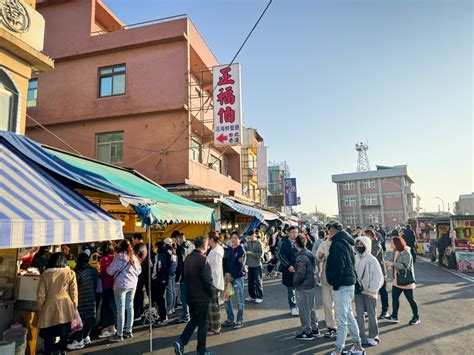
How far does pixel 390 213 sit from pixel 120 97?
58066 millimetres

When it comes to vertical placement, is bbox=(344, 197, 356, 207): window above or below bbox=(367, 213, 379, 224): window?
above

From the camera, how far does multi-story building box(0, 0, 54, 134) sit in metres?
7.58

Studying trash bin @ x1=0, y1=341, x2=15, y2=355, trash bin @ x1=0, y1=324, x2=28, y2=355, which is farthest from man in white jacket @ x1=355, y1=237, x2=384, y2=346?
trash bin @ x1=0, y1=324, x2=28, y2=355

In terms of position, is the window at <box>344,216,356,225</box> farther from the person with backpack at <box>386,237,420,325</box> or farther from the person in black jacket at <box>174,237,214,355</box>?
the person in black jacket at <box>174,237,214,355</box>

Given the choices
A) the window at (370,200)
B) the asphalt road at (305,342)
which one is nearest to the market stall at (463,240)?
the asphalt road at (305,342)

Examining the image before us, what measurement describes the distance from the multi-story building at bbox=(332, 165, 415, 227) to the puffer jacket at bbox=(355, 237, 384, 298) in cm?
5832

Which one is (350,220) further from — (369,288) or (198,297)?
(198,297)

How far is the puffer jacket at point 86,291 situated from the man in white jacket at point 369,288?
4.88m

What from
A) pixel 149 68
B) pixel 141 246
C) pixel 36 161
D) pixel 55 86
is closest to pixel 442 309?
pixel 141 246

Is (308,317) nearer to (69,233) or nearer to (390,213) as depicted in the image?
→ (69,233)

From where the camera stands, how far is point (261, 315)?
749 cm

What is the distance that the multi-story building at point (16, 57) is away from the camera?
758 cm

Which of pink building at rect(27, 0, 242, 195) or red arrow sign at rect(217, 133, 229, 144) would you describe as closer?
red arrow sign at rect(217, 133, 229, 144)

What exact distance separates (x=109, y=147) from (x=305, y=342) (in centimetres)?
1301
